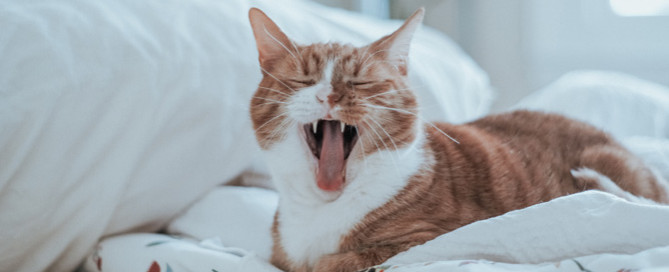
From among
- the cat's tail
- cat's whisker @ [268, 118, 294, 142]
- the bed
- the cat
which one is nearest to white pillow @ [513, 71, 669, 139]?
the bed

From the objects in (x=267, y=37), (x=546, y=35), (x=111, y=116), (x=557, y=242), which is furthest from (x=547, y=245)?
(x=546, y=35)

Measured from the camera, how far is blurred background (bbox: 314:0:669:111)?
273 centimetres

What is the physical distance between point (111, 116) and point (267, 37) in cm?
33

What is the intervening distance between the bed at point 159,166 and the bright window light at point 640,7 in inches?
67.0

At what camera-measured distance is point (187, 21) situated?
117 centimetres

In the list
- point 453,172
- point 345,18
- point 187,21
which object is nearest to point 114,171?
point 187,21

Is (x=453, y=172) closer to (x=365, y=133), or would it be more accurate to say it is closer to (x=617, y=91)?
(x=365, y=133)

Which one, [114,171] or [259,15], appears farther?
[114,171]

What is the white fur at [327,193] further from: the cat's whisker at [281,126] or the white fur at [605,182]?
the white fur at [605,182]

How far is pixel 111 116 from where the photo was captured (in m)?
1.02

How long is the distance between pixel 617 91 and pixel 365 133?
3.77ft

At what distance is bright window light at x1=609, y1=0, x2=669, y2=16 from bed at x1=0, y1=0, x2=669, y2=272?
170cm

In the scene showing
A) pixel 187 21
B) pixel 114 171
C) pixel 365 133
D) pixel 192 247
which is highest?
pixel 187 21

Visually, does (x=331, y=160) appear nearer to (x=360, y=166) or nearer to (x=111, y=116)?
(x=360, y=166)
